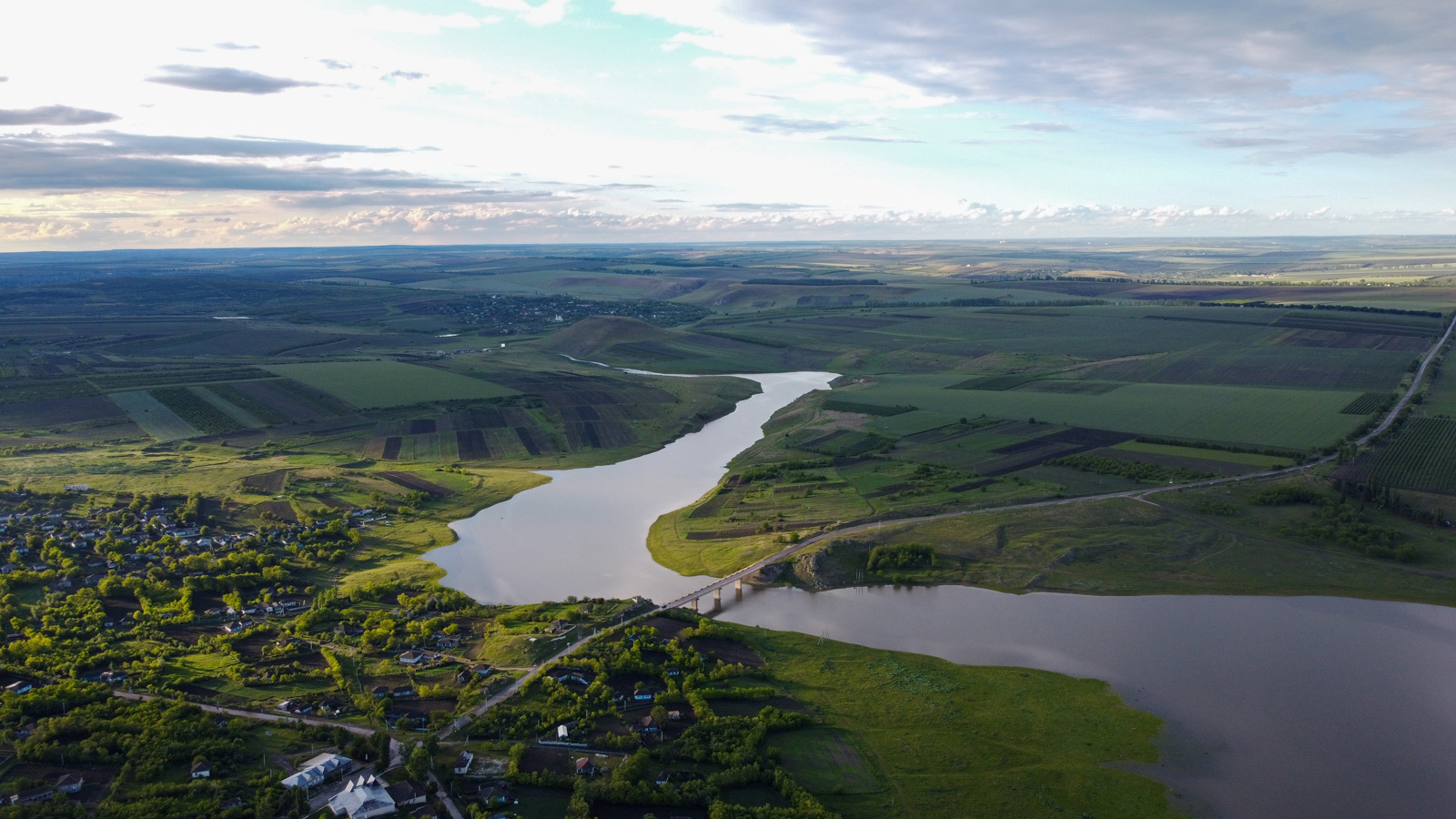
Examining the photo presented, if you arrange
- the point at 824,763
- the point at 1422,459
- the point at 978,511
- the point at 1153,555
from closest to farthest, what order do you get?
1. the point at 824,763
2. the point at 1153,555
3. the point at 978,511
4. the point at 1422,459

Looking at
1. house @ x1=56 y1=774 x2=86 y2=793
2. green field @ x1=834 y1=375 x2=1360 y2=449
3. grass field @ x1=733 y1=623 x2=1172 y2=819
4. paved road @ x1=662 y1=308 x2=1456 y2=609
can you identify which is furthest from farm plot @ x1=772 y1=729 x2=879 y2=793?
green field @ x1=834 y1=375 x2=1360 y2=449

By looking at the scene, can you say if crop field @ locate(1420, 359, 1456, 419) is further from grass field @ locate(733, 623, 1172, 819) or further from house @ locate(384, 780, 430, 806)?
house @ locate(384, 780, 430, 806)

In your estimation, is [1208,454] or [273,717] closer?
[273,717]

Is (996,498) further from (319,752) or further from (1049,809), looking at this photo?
(319,752)

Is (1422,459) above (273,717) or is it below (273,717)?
above

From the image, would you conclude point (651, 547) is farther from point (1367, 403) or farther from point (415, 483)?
point (1367, 403)

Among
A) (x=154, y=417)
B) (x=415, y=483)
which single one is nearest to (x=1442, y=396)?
(x=415, y=483)
